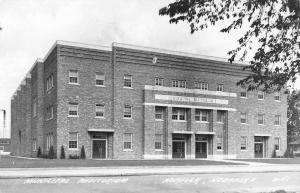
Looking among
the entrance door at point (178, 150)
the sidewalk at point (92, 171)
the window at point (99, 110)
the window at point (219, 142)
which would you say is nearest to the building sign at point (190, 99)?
the window at point (219, 142)

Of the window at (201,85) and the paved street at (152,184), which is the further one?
the window at (201,85)

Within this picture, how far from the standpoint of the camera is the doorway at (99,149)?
134ft

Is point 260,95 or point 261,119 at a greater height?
point 260,95

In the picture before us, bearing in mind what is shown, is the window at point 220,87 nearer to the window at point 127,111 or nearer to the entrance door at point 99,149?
the window at point 127,111

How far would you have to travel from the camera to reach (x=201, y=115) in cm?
4556

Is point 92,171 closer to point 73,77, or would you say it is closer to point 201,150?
point 73,77

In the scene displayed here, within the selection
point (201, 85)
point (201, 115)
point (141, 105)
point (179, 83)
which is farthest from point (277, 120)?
point (141, 105)

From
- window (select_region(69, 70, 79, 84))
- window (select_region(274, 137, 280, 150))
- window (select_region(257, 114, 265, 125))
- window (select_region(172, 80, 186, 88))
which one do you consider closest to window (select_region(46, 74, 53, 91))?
window (select_region(69, 70, 79, 84))

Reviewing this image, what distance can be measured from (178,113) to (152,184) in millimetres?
27680

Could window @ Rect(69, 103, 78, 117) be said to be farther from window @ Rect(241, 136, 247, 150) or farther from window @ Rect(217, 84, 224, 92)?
window @ Rect(241, 136, 247, 150)

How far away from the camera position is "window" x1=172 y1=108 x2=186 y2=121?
145ft

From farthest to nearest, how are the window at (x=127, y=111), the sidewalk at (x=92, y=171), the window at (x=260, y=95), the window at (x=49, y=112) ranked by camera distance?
the window at (x=260, y=95), the window at (x=49, y=112), the window at (x=127, y=111), the sidewalk at (x=92, y=171)

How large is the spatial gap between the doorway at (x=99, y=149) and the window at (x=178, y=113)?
8058 mm

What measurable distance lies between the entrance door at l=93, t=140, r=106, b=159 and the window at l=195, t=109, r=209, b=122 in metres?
10.7
